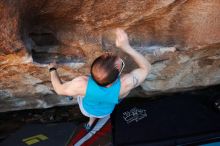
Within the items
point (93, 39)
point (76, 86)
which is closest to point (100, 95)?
point (76, 86)

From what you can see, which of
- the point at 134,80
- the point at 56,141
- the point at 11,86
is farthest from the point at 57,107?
the point at 134,80

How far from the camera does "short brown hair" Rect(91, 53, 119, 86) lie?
1511mm

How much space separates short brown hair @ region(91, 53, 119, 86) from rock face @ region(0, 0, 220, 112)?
30cm

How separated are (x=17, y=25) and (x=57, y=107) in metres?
0.90

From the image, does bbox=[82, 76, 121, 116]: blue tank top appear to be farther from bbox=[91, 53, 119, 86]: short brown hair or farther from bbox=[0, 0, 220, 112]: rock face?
bbox=[0, 0, 220, 112]: rock face

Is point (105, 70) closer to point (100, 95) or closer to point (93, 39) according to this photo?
point (100, 95)

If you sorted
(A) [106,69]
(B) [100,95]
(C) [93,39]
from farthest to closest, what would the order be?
1. (C) [93,39]
2. (B) [100,95]
3. (A) [106,69]

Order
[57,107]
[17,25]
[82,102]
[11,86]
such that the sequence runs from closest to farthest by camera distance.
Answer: [17,25], [82,102], [11,86], [57,107]

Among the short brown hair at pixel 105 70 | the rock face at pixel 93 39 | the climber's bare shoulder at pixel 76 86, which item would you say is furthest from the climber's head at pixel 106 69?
the rock face at pixel 93 39

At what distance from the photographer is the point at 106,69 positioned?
4.95 ft

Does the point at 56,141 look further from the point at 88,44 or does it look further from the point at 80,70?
the point at 88,44

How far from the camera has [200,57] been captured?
2068 millimetres

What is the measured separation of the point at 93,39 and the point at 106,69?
418mm

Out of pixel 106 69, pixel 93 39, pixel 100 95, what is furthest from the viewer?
pixel 93 39
